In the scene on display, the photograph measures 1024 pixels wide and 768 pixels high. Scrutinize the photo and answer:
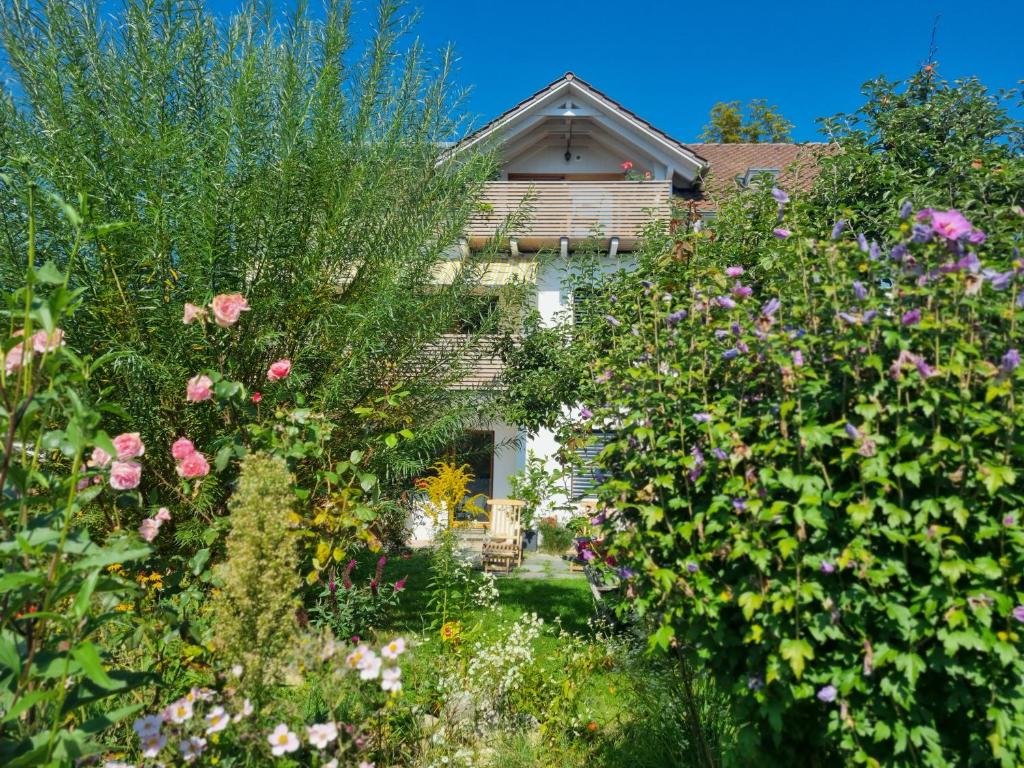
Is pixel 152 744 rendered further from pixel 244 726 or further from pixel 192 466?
pixel 192 466

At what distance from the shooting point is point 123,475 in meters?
2.14

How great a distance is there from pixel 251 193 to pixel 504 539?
932 centimetres

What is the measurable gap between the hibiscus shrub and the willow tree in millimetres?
2481

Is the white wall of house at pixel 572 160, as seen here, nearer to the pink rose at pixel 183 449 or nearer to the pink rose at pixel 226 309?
the pink rose at pixel 226 309

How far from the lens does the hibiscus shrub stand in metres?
1.83

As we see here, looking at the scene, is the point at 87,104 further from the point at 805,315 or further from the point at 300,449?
the point at 805,315

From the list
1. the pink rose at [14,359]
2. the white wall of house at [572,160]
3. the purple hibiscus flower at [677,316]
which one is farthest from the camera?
the white wall of house at [572,160]

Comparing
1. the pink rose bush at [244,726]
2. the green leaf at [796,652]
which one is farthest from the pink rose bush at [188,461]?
the green leaf at [796,652]

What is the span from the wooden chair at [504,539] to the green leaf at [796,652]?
8543 millimetres

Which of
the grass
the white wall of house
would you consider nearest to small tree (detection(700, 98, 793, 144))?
the white wall of house

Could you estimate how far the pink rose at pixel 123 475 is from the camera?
212cm

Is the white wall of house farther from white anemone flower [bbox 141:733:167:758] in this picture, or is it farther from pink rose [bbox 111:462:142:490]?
white anemone flower [bbox 141:733:167:758]

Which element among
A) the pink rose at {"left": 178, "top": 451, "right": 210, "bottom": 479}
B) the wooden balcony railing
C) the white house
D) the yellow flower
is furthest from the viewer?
the white house

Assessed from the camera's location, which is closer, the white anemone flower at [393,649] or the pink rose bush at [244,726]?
the pink rose bush at [244,726]
